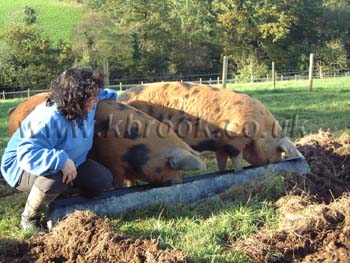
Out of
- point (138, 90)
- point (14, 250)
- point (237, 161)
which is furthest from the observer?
point (138, 90)

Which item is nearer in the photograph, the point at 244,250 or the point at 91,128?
the point at 244,250

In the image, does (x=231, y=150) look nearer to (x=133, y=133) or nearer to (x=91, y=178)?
(x=133, y=133)

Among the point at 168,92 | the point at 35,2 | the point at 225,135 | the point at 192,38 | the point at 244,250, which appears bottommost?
the point at 244,250

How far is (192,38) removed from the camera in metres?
48.8

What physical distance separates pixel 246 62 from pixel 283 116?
3733 cm

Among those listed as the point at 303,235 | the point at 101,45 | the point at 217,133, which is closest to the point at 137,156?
the point at 217,133

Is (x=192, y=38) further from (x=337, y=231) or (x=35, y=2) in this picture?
(x=337, y=231)

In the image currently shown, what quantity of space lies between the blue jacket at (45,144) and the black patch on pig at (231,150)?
222 centimetres

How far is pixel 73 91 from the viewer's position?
3912 mm

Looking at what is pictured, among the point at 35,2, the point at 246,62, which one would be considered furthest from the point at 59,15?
the point at 246,62

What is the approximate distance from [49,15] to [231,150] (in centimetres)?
5459

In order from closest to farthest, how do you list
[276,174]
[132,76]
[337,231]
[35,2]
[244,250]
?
[244,250], [337,231], [276,174], [132,76], [35,2]

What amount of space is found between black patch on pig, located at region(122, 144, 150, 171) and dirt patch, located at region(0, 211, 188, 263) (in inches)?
53.7

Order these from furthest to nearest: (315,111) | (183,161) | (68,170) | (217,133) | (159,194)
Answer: (315,111) < (217,133) < (183,161) < (159,194) < (68,170)
